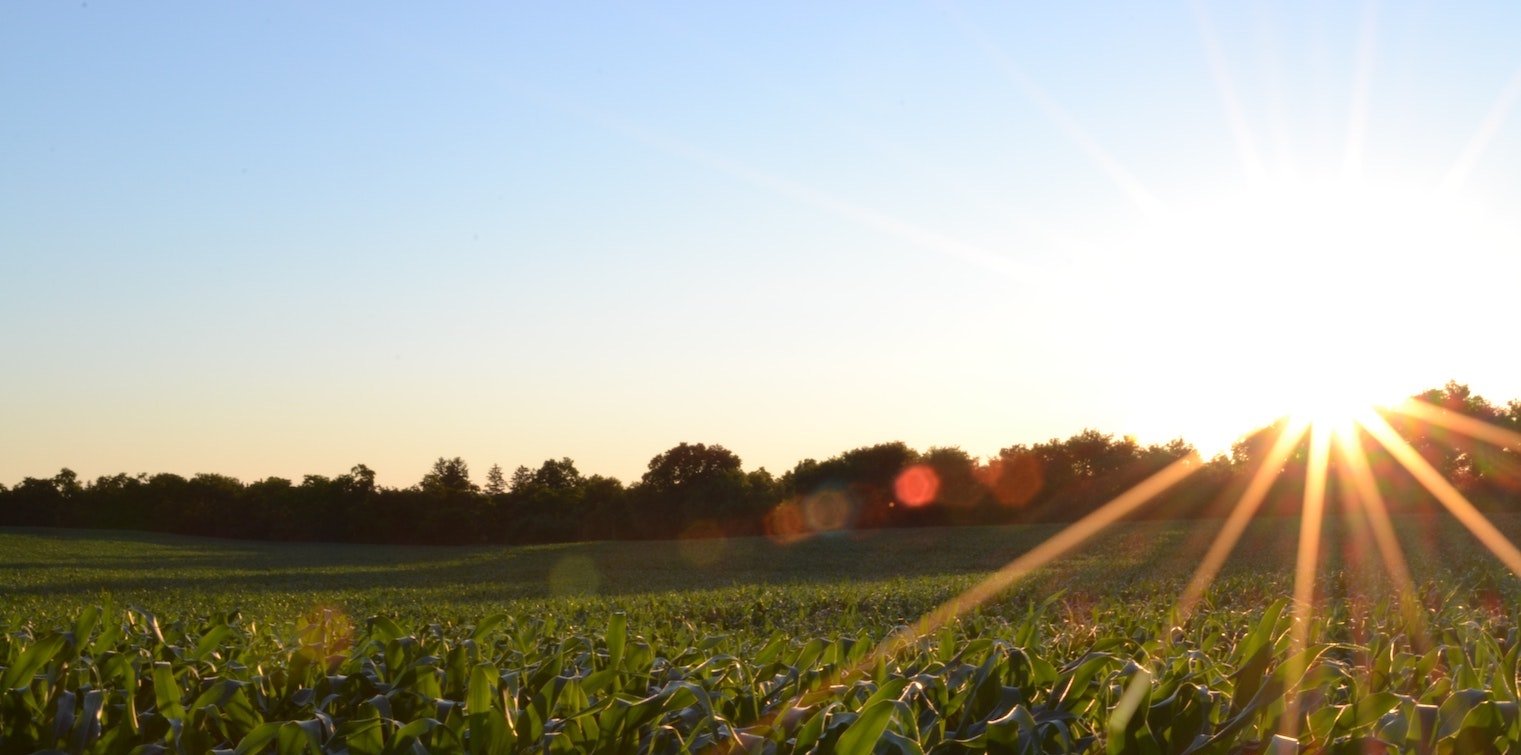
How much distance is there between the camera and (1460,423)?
6525 cm

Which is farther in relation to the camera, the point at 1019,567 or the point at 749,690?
the point at 1019,567

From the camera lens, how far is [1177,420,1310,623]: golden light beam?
86.1 feet

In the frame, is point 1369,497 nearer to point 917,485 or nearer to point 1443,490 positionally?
point 1443,490

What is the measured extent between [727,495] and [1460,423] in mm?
42102

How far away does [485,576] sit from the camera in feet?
130

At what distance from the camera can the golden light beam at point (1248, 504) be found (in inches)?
1033

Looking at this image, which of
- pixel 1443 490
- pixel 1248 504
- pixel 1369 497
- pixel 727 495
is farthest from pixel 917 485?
pixel 1443 490

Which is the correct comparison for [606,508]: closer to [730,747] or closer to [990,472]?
[990,472]

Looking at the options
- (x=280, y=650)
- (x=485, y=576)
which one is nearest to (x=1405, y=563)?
(x=280, y=650)

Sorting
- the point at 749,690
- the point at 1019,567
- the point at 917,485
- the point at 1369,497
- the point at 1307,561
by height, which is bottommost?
the point at 1019,567

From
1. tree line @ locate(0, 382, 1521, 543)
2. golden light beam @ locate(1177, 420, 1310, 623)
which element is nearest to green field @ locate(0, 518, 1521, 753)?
golden light beam @ locate(1177, 420, 1310, 623)

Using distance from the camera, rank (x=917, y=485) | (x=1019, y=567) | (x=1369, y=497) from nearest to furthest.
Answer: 1. (x=1019, y=567)
2. (x=1369, y=497)
3. (x=917, y=485)

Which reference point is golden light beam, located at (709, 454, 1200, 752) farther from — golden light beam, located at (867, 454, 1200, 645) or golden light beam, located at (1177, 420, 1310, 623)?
golden light beam, located at (1177, 420, 1310, 623)

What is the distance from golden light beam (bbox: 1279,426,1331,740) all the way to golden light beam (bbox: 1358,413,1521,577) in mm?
3955
